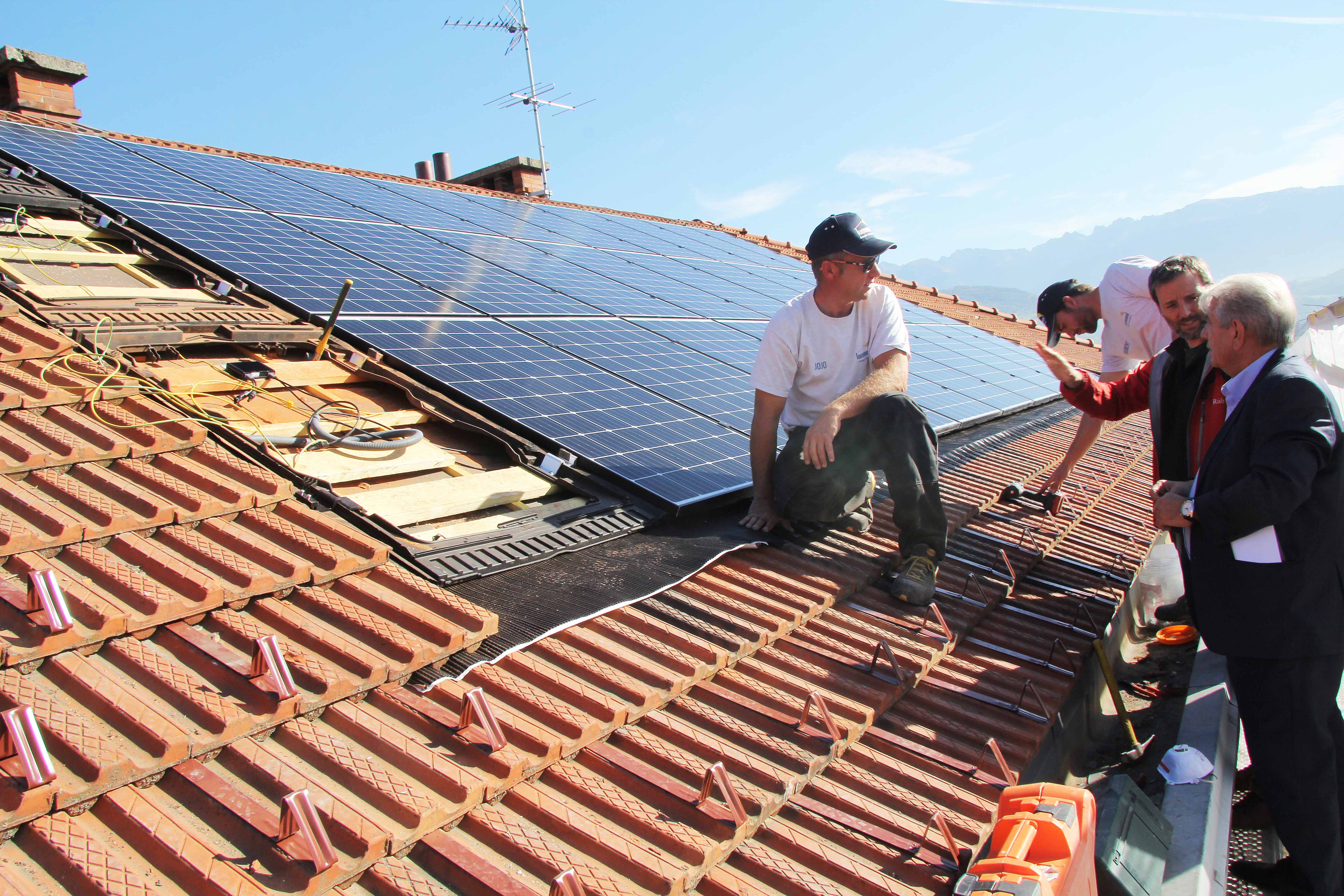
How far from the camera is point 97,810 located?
1890 millimetres

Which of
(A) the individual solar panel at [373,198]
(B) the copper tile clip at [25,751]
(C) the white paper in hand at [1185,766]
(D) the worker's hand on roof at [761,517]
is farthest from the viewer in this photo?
(A) the individual solar panel at [373,198]

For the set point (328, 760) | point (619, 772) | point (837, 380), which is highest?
point (837, 380)

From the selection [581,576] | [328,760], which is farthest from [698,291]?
[328,760]

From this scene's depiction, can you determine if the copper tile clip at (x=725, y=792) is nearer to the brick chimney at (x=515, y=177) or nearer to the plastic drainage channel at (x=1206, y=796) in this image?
the plastic drainage channel at (x=1206, y=796)

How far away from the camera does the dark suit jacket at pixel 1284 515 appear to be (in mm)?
3223

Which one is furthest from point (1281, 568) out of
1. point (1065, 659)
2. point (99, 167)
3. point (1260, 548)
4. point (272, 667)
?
point (99, 167)

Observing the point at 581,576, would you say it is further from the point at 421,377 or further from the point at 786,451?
the point at 421,377

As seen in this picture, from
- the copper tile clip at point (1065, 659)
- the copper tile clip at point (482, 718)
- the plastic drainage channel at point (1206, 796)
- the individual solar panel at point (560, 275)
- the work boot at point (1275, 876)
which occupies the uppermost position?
the individual solar panel at point (560, 275)

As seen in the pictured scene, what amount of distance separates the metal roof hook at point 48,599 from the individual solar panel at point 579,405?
8.13ft

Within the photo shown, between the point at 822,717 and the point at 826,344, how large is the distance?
2.06 m

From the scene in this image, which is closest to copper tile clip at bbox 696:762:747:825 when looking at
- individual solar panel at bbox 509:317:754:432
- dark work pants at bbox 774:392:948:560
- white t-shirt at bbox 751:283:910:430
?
dark work pants at bbox 774:392:948:560

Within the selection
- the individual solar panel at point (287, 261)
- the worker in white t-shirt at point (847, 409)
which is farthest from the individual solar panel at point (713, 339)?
the worker in white t-shirt at point (847, 409)

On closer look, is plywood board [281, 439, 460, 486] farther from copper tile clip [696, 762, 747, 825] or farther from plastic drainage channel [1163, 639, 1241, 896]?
plastic drainage channel [1163, 639, 1241, 896]

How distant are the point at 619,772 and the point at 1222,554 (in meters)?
2.62
